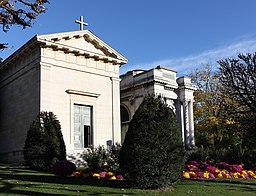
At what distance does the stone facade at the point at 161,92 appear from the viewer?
1308 inches

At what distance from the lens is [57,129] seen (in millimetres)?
20375

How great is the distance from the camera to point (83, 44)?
26.3 meters

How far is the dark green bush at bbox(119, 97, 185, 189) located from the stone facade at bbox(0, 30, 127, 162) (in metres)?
12.1

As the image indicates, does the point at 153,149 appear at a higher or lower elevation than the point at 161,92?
lower

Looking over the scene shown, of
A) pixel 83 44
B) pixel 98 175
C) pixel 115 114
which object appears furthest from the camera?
pixel 115 114

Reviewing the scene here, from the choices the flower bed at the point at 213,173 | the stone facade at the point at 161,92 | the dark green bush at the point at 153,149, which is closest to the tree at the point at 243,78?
the flower bed at the point at 213,173

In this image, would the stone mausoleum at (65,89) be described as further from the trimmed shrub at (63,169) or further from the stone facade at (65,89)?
the trimmed shrub at (63,169)

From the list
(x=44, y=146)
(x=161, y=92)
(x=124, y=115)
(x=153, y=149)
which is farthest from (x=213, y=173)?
(x=124, y=115)

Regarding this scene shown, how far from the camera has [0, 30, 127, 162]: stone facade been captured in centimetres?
2386

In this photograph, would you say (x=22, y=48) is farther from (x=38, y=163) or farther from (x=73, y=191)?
(x=73, y=191)

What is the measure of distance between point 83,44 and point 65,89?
3.99 metres

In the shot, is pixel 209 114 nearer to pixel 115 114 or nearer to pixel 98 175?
pixel 115 114

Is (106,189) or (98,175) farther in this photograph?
(98,175)

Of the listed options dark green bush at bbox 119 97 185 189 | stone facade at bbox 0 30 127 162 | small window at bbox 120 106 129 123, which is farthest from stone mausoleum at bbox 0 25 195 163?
dark green bush at bbox 119 97 185 189
